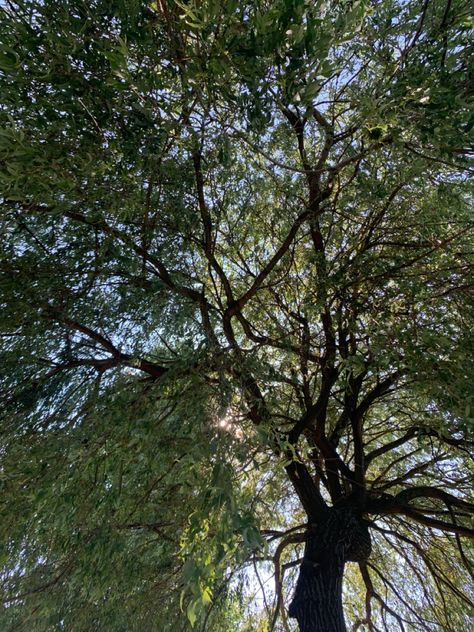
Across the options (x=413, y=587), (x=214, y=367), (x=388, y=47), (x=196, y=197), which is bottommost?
(x=413, y=587)

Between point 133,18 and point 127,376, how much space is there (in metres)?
2.18

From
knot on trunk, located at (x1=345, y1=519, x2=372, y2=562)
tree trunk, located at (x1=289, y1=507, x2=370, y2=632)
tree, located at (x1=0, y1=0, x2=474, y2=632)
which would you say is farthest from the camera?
knot on trunk, located at (x1=345, y1=519, x2=372, y2=562)

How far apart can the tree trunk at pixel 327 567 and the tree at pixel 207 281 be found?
18 mm

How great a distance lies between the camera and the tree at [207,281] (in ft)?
5.78

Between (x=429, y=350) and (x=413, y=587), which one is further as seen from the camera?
(x=413, y=587)

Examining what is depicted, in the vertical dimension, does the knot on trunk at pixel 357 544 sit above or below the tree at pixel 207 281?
below

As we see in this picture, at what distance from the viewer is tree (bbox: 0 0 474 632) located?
176 centimetres

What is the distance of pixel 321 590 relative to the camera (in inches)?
122

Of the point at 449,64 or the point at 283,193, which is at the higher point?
the point at 283,193

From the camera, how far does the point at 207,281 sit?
3977 millimetres

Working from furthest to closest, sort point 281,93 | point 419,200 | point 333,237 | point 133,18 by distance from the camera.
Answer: point 333,237
point 419,200
point 133,18
point 281,93

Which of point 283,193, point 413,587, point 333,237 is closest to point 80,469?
point 283,193

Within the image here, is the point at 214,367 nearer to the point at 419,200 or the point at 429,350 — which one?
the point at 429,350

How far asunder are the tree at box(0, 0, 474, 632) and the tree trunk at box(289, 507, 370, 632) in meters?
0.02
